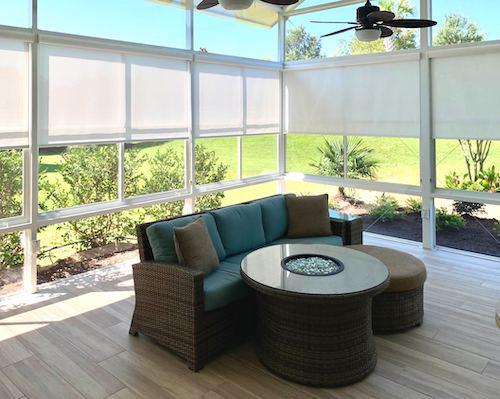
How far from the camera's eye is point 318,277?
2.84 metres

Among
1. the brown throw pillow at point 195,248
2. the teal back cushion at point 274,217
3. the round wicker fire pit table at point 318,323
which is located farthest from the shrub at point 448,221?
the brown throw pillow at point 195,248

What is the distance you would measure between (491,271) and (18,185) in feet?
16.5

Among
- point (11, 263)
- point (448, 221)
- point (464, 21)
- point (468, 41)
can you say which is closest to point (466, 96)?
point (468, 41)

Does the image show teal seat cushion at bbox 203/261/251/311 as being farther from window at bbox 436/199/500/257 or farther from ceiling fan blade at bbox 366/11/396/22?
window at bbox 436/199/500/257

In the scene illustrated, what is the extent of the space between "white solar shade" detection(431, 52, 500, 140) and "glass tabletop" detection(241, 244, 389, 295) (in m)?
2.60

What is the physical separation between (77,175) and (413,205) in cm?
424

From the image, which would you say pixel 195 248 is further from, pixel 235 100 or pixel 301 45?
pixel 301 45

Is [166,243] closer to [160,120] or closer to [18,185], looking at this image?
[18,185]

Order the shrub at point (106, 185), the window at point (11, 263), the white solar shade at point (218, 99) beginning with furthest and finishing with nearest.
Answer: the white solar shade at point (218, 99)
the shrub at point (106, 185)
the window at point (11, 263)

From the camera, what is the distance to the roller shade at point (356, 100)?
5.46 m

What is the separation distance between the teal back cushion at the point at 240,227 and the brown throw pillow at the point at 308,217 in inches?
16.3

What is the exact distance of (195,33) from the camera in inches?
213

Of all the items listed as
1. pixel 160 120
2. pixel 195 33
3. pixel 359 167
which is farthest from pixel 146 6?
pixel 359 167

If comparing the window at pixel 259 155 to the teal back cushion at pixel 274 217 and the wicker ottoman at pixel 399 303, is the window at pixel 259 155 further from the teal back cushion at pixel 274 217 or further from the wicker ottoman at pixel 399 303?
the wicker ottoman at pixel 399 303
